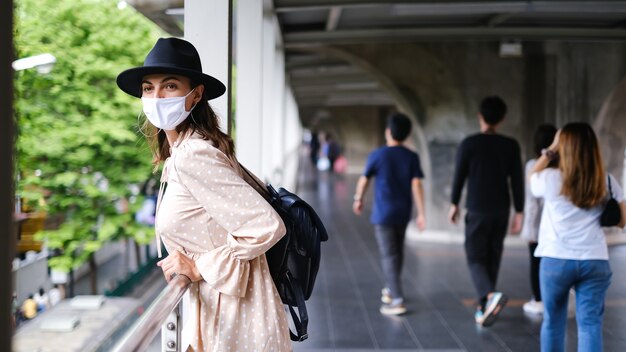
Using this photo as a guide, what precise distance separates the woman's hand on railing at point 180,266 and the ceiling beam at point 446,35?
8195 mm

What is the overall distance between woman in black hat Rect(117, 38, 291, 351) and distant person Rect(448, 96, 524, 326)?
3664mm

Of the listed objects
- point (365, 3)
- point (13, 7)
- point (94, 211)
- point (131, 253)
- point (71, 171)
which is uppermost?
point (365, 3)

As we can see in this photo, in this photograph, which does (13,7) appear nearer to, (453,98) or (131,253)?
(453,98)

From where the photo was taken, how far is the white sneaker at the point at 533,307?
19.9 feet

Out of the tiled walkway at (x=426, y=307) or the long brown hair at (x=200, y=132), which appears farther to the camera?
the tiled walkway at (x=426, y=307)

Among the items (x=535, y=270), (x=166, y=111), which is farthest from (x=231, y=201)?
(x=535, y=270)

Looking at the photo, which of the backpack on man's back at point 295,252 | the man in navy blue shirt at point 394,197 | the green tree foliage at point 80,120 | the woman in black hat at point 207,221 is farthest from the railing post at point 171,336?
the green tree foliage at point 80,120

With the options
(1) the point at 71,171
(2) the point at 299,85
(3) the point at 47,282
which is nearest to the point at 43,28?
(1) the point at 71,171

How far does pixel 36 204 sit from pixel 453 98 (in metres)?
11.4

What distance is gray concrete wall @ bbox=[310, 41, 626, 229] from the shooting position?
1048cm

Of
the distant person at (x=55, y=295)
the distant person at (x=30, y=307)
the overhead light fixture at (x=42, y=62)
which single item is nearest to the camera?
the overhead light fixture at (x=42, y=62)

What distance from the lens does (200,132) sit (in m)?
2.22

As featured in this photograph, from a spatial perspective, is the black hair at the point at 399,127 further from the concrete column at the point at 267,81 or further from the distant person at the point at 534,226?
the concrete column at the point at 267,81

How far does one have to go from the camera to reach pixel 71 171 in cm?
1756
